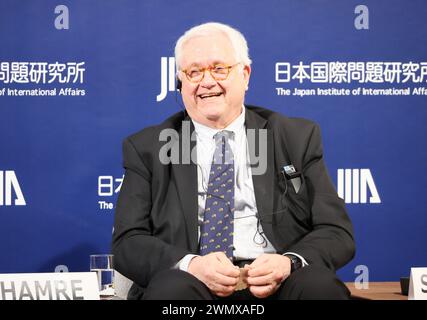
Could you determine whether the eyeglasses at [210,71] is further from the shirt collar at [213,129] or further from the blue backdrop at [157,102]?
the blue backdrop at [157,102]

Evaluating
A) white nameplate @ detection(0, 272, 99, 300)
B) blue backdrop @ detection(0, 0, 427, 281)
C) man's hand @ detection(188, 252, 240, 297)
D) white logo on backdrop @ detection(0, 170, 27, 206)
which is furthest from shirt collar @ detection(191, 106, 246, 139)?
white logo on backdrop @ detection(0, 170, 27, 206)

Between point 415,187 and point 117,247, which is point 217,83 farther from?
point 415,187

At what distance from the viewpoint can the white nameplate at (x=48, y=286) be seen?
1.83 meters

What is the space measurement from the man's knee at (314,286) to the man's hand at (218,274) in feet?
0.50

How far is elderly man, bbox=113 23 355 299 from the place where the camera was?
1.99m

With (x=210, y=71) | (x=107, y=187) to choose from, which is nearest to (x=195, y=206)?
(x=210, y=71)

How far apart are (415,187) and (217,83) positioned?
1416mm

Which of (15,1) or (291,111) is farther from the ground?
(15,1)

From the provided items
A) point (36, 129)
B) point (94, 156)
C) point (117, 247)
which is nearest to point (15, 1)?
point (36, 129)

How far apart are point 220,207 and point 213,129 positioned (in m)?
0.29

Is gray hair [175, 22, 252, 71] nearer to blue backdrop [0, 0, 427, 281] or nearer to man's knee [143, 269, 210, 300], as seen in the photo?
man's knee [143, 269, 210, 300]

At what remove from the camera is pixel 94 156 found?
310cm
